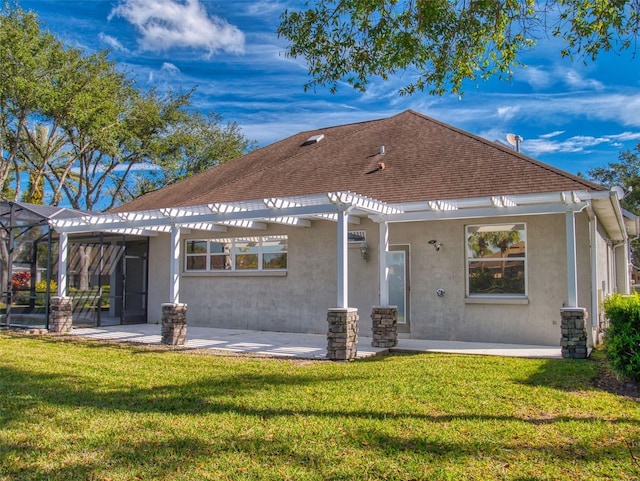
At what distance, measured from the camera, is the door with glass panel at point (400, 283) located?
13008mm

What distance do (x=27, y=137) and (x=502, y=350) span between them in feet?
84.0

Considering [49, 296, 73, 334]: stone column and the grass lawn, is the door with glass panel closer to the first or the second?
the grass lawn

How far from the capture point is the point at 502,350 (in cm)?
1084

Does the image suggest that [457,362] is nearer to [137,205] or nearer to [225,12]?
[225,12]

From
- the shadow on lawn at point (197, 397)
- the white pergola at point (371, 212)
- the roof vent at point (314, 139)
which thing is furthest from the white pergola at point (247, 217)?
the roof vent at point (314, 139)

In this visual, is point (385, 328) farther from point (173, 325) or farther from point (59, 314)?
point (59, 314)

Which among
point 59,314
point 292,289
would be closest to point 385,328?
point 292,289

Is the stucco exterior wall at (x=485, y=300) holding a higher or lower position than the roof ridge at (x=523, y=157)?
lower

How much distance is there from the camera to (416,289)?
1285 centimetres

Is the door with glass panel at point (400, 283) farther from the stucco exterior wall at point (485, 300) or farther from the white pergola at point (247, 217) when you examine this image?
the white pergola at point (247, 217)

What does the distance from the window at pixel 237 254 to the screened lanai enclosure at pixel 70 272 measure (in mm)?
2129

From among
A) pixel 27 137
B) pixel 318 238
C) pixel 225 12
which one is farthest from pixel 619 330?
pixel 27 137

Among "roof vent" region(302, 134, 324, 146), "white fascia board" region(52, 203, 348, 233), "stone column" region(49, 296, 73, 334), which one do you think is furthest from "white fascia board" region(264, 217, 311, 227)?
"stone column" region(49, 296, 73, 334)

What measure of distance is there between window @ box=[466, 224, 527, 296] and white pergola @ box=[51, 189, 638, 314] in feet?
3.03
